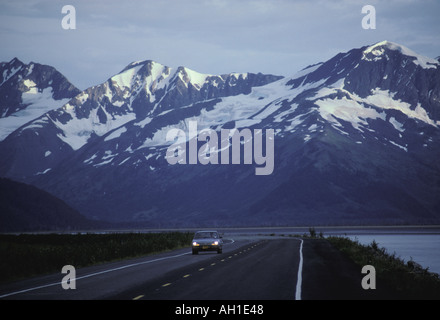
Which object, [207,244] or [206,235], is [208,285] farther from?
A: [206,235]

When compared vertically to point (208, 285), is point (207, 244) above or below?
below

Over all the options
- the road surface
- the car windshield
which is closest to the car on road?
the car windshield

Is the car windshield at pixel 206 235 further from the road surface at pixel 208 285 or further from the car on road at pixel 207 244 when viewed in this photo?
the road surface at pixel 208 285

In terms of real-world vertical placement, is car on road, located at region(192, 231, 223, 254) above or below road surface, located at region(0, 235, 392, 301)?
below

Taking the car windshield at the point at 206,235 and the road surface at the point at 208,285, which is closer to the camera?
the road surface at the point at 208,285

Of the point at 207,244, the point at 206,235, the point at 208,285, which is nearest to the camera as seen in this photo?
the point at 208,285

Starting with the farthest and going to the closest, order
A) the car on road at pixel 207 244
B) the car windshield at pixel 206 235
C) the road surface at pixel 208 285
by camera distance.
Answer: the car windshield at pixel 206 235 < the car on road at pixel 207 244 < the road surface at pixel 208 285

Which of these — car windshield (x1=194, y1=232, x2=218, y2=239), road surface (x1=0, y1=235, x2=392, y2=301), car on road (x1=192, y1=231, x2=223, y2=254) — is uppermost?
road surface (x1=0, y1=235, x2=392, y2=301)

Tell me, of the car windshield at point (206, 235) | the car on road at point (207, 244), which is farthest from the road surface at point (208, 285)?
the car windshield at point (206, 235)

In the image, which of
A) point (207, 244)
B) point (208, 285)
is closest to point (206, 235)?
point (207, 244)

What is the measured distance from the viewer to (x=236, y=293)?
21.0 meters

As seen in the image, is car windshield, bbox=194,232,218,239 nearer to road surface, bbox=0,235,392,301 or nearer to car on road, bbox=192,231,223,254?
car on road, bbox=192,231,223,254
